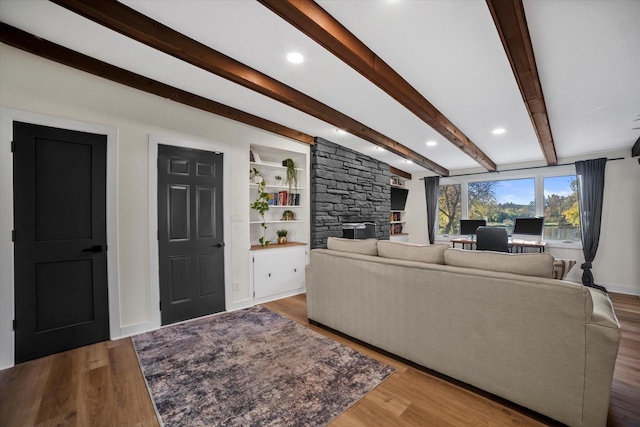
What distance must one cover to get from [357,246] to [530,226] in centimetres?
430

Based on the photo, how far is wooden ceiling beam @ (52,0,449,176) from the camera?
1.93 meters

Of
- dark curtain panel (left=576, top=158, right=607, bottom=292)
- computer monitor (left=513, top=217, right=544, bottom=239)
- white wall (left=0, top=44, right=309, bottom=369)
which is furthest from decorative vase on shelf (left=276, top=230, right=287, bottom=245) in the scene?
dark curtain panel (left=576, top=158, right=607, bottom=292)

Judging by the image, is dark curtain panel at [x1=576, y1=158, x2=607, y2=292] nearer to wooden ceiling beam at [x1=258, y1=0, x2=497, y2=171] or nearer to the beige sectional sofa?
wooden ceiling beam at [x1=258, y1=0, x2=497, y2=171]

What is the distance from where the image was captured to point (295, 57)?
2.38 m

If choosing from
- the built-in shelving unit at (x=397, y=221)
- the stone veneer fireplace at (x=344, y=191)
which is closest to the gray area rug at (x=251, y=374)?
the stone veneer fireplace at (x=344, y=191)

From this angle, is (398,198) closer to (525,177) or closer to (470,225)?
(470,225)

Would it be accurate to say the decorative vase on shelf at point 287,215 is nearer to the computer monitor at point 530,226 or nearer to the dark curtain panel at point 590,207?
the computer monitor at point 530,226

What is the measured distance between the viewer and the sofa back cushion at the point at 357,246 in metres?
2.65

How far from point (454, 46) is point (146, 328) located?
392 centimetres

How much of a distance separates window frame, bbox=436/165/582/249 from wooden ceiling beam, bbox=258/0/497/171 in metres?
3.60

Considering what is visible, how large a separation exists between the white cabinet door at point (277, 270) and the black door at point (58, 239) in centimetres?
173

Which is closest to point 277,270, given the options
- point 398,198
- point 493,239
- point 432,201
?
point 493,239

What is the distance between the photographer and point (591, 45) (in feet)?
6.54

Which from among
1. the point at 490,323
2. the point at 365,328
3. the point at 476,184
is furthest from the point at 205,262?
the point at 476,184
